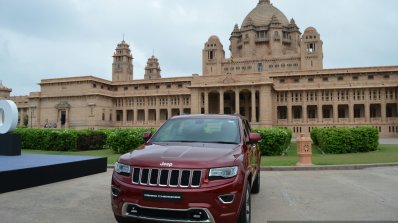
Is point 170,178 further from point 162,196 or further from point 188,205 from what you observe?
point 188,205

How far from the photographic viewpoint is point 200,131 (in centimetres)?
572

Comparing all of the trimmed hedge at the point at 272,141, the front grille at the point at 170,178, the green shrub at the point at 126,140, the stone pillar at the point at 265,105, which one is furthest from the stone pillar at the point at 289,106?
the front grille at the point at 170,178

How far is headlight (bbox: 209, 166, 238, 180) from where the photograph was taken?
412 centimetres

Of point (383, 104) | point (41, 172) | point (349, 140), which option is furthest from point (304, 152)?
point (383, 104)

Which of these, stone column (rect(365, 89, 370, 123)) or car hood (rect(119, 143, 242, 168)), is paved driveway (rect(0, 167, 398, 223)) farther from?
stone column (rect(365, 89, 370, 123))

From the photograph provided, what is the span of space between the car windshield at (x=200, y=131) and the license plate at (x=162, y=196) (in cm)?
155

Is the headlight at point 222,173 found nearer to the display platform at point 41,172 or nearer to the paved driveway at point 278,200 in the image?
the paved driveway at point 278,200

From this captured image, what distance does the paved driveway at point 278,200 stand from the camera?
552cm

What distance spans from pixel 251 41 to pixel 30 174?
66732mm

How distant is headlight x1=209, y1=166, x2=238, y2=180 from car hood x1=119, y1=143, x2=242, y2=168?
6cm

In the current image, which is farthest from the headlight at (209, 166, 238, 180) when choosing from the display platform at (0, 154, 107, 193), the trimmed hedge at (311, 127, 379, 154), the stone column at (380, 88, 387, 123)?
the stone column at (380, 88, 387, 123)

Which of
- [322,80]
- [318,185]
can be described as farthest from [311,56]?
[318,185]

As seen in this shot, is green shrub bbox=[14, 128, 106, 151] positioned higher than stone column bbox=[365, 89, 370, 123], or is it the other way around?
stone column bbox=[365, 89, 370, 123]

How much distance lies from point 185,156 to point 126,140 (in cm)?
1420
